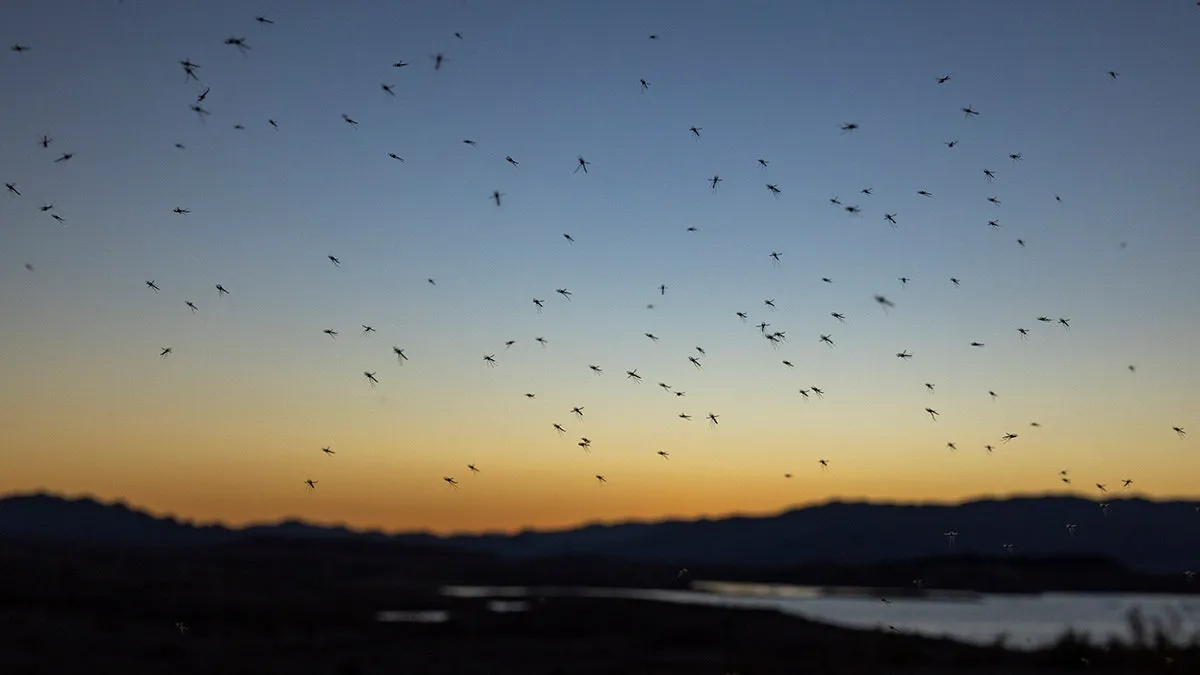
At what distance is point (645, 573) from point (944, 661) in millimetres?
110793

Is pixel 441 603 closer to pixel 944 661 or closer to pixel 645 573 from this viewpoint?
pixel 944 661

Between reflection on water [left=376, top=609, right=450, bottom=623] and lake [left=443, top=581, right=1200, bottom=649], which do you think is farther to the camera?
lake [left=443, top=581, right=1200, bottom=649]

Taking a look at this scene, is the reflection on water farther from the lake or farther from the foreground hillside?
the lake

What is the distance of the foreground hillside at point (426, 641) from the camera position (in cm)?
3822

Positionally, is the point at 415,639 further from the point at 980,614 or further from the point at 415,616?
the point at 980,614

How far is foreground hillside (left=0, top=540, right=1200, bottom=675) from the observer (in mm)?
38219

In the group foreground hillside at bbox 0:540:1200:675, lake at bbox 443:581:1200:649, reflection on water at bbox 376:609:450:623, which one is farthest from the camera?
lake at bbox 443:581:1200:649

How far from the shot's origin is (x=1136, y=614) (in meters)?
37.1

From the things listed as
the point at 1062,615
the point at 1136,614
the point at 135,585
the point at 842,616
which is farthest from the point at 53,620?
the point at 1062,615

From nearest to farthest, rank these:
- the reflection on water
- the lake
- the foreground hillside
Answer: the foreground hillside
the reflection on water
the lake

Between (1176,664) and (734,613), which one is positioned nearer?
(1176,664)

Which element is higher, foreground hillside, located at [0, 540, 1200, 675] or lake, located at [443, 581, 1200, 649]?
foreground hillside, located at [0, 540, 1200, 675]

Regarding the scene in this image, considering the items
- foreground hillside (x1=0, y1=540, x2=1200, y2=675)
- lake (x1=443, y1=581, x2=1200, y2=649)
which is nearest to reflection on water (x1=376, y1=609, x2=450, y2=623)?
foreground hillside (x1=0, y1=540, x2=1200, y2=675)

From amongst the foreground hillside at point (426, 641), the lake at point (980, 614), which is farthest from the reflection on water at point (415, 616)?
the lake at point (980, 614)
